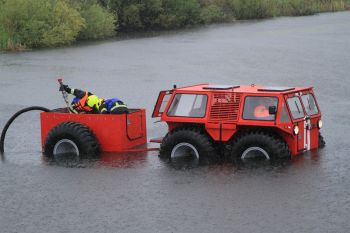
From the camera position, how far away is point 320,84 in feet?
112

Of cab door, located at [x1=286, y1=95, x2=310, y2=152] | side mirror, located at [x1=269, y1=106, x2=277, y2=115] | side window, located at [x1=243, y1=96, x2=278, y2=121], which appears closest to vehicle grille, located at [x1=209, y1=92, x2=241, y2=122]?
side window, located at [x1=243, y1=96, x2=278, y2=121]

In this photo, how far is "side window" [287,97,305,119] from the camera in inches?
661

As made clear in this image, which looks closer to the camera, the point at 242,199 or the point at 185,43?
the point at 242,199

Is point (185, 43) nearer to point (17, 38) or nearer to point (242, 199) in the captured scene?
point (17, 38)

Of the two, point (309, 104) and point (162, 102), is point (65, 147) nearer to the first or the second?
point (162, 102)

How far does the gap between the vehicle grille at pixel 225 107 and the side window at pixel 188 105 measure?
0.72ft

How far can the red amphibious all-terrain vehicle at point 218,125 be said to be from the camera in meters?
16.5

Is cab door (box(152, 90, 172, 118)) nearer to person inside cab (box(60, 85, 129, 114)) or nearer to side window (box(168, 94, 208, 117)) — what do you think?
side window (box(168, 94, 208, 117))

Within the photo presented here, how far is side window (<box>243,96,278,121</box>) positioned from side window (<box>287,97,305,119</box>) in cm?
39

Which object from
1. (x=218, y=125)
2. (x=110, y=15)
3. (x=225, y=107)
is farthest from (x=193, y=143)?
(x=110, y=15)

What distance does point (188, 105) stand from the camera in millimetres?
17172

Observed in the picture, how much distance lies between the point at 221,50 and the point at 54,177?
118 ft

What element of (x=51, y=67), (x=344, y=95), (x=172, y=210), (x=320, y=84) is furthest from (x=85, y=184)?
(x=51, y=67)

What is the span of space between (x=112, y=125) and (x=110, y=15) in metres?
49.7
